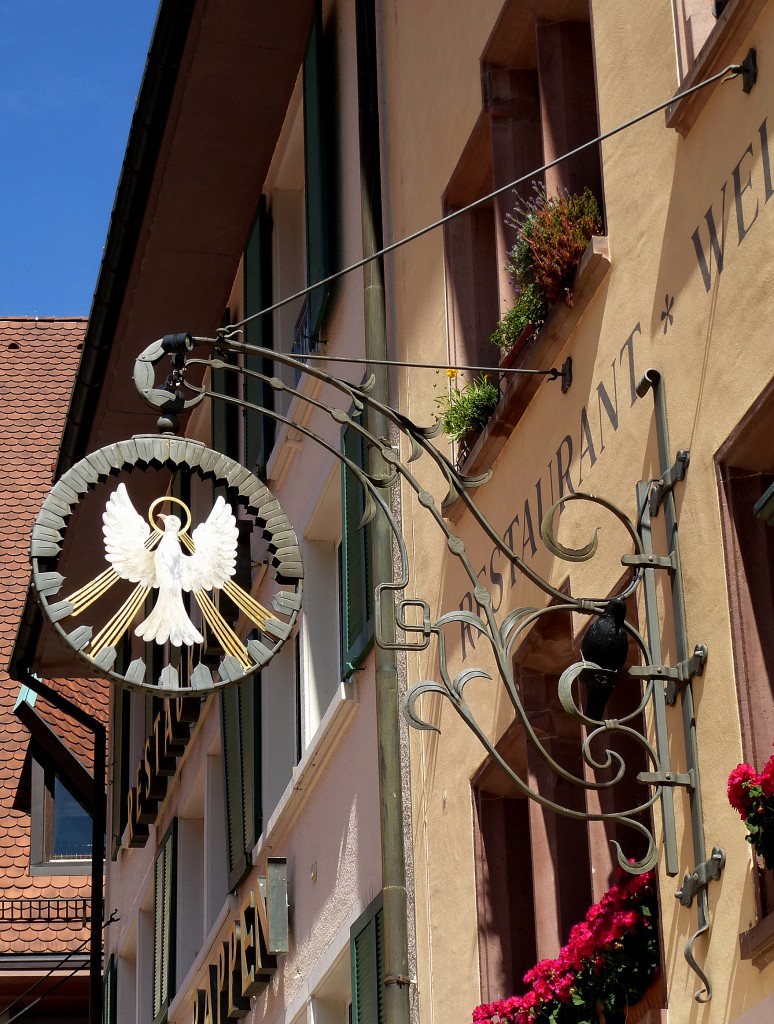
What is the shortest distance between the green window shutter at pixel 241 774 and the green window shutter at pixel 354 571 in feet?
6.71

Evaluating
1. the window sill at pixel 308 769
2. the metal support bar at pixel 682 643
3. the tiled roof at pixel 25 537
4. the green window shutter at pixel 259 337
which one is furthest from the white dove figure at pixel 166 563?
the tiled roof at pixel 25 537

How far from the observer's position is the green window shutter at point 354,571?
996 cm

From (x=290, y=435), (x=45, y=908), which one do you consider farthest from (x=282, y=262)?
(x=45, y=908)

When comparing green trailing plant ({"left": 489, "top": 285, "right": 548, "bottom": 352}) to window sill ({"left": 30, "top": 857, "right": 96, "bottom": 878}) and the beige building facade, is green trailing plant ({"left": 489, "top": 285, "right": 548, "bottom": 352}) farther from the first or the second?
window sill ({"left": 30, "top": 857, "right": 96, "bottom": 878})

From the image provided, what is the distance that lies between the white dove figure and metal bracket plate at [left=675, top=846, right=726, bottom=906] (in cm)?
149

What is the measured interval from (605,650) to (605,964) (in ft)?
3.46

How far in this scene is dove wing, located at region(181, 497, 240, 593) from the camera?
19.4ft

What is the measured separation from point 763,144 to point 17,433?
65.3 ft

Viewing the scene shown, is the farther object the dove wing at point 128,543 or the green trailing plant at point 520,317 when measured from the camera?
the green trailing plant at point 520,317

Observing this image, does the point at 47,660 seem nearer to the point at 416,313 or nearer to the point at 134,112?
the point at 134,112

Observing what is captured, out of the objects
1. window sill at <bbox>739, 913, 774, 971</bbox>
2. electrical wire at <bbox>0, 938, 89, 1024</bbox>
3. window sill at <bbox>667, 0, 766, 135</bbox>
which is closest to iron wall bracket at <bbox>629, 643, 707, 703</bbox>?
window sill at <bbox>739, 913, 774, 971</bbox>

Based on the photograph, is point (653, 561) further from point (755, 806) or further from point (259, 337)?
point (259, 337)

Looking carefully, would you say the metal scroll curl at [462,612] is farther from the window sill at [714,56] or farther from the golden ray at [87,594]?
the window sill at [714,56]

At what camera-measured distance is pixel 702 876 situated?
5820 mm
